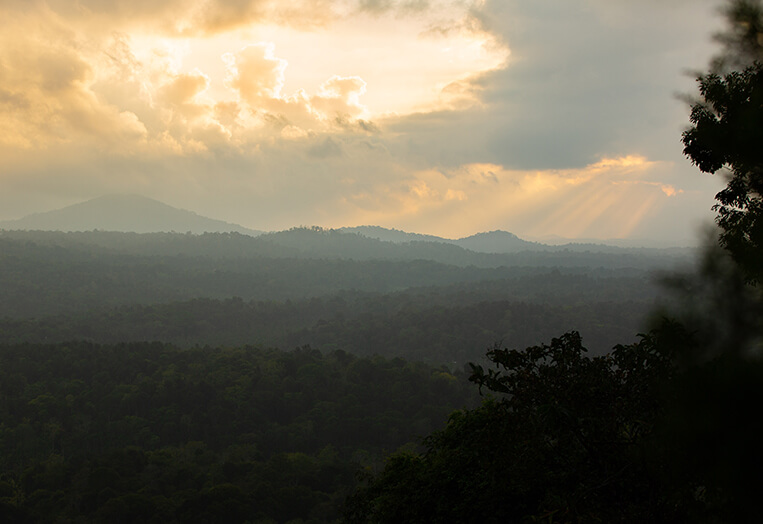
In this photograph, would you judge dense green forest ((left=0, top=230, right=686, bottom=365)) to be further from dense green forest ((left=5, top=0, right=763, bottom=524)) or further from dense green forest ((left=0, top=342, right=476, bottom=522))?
dense green forest ((left=0, top=342, right=476, bottom=522))

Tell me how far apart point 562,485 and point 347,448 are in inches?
2268

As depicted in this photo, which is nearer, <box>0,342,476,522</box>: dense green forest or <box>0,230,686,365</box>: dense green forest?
<box>0,342,476,522</box>: dense green forest

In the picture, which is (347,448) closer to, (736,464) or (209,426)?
(209,426)

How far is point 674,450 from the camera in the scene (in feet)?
23.3

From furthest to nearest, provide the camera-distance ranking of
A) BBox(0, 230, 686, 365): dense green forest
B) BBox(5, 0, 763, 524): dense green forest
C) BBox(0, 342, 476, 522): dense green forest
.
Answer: BBox(0, 230, 686, 365): dense green forest → BBox(0, 342, 476, 522): dense green forest → BBox(5, 0, 763, 524): dense green forest

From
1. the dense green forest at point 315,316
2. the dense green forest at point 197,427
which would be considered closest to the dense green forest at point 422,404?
the dense green forest at point 197,427

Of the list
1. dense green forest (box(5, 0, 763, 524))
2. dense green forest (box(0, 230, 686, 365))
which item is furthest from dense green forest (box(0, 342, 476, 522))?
dense green forest (box(0, 230, 686, 365))

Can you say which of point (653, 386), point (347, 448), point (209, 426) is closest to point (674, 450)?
point (653, 386)

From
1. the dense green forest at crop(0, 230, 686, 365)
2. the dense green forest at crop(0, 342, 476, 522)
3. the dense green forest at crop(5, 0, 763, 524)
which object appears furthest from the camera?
the dense green forest at crop(0, 230, 686, 365)

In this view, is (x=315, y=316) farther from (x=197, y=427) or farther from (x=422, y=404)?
(x=197, y=427)

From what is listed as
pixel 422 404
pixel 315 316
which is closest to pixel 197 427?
pixel 422 404

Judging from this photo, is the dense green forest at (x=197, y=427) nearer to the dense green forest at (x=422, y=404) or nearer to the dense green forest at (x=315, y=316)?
the dense green forest at (x=422, y=404)

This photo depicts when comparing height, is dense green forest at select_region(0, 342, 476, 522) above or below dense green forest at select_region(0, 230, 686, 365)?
below

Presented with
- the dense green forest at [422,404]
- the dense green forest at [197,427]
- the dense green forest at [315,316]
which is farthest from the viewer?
the dense green forest at [315,316]
